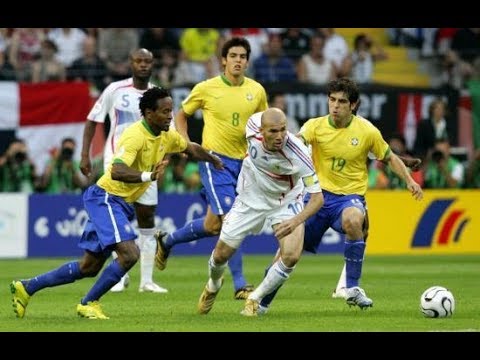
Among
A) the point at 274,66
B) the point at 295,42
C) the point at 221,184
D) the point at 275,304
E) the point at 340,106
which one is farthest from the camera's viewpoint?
the point at 295,42

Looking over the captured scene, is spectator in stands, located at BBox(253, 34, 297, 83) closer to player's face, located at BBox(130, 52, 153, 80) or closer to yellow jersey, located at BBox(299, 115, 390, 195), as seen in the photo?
player's face, located at BBox(130, 52, 153, 80)

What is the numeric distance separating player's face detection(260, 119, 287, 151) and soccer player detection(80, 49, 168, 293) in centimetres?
333

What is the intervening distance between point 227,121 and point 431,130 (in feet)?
32.0

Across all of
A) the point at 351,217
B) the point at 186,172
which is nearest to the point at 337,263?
the point at 186,172

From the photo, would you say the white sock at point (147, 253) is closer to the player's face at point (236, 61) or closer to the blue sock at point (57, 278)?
the player's face at point (236, 61)

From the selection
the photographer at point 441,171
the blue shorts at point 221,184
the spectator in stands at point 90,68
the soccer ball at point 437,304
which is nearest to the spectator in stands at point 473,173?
the photographer at point 441,171

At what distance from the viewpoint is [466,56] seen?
23.9 m

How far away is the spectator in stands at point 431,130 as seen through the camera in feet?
72.9

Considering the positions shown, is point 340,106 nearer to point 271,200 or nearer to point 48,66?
point 271,200

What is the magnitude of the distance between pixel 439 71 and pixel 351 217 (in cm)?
1269

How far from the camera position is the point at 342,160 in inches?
492

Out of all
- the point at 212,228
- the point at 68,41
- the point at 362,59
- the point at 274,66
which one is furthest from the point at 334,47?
the point at 212,228

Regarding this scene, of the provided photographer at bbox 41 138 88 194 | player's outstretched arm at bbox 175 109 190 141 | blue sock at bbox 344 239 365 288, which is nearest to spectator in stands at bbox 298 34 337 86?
photographer at bbox 41 138 88 194
